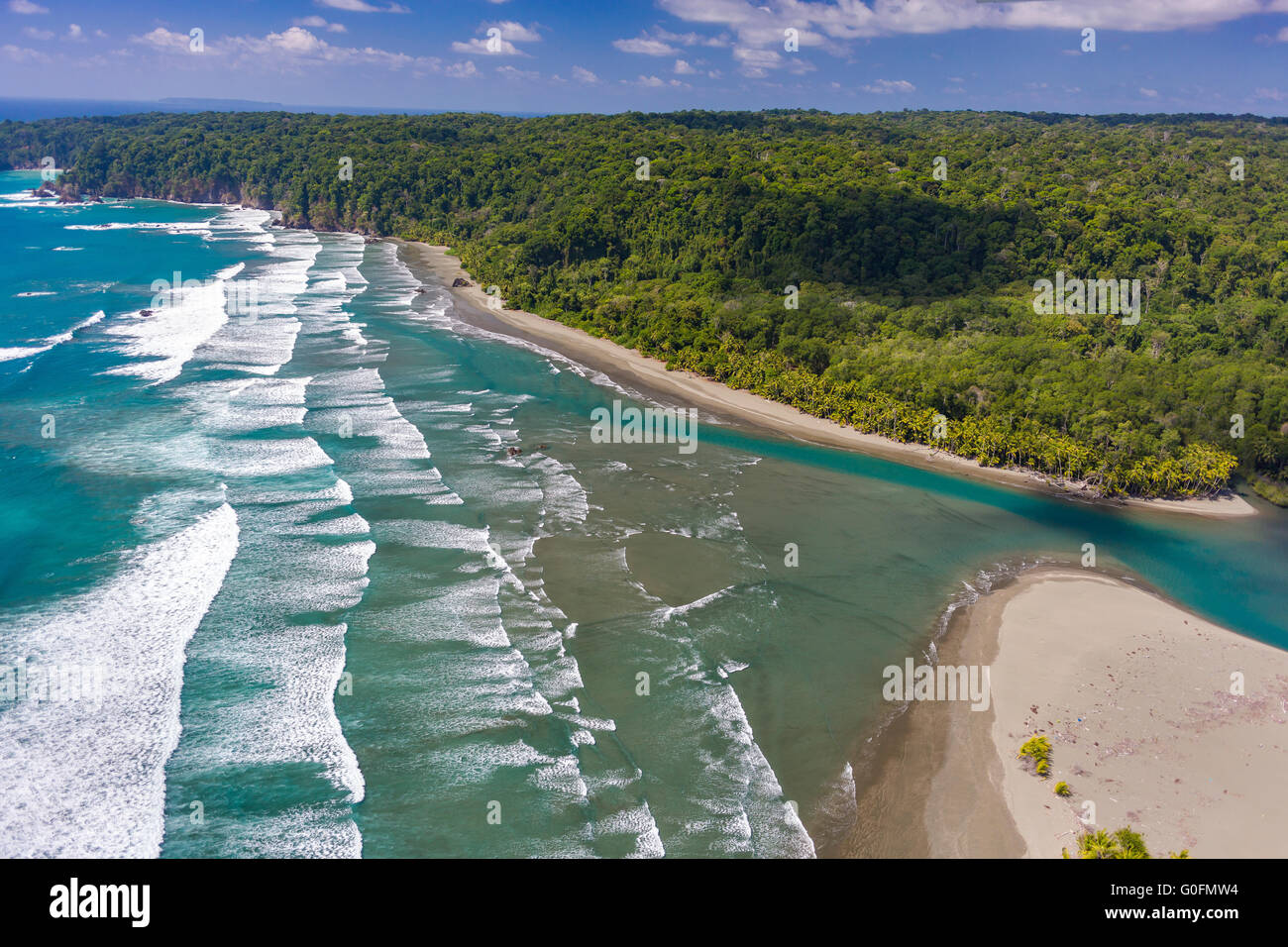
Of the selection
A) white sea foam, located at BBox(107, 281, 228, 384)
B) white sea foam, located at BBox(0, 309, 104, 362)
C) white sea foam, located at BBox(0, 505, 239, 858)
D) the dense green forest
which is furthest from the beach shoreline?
white sea foam, located at BBox(0, 309, 104, 362)

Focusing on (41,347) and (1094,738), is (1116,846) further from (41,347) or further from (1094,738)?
(41,347)

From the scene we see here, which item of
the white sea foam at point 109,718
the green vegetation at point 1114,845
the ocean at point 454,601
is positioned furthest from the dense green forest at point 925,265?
the white sea foam at point 109,718

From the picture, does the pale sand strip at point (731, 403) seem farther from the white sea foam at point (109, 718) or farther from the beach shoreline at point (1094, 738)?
the white sea foam at point (109, 718)

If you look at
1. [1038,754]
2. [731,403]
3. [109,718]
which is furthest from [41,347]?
[1038,754]

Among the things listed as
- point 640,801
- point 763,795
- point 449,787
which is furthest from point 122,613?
point 763,795

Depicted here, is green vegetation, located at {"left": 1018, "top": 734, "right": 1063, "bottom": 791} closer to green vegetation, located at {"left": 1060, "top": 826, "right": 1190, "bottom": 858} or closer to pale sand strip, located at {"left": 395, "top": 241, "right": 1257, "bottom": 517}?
green vegetation, located at {"left": 1060, "top": 826, "right": 1190, "bottom": 858}
